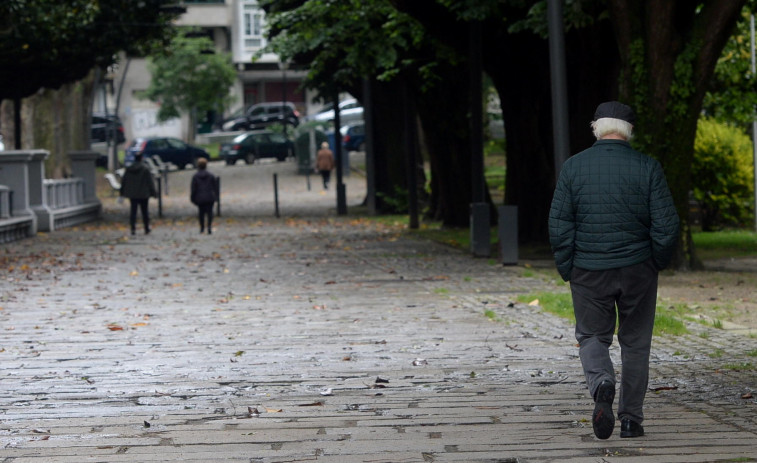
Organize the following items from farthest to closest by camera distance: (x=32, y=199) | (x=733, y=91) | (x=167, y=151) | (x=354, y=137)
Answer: (x=354, y=137)
(x=167, y=151)
(x=32, y=199)
(x=733, y=91)

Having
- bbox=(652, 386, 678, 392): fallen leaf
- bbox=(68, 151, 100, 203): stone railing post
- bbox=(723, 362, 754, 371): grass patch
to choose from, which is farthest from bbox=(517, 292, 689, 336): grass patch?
bbox=(68, 151, 100, 203): stone railing post

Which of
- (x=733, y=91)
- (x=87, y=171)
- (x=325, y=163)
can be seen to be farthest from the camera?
(x=325, y=163)

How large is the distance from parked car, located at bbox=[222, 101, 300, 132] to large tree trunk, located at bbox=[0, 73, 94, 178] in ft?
67.2

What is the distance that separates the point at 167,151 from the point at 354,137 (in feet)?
28.0

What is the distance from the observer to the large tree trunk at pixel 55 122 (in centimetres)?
4447

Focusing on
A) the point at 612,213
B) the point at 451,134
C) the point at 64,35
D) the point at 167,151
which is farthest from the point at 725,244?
the point at 167,151

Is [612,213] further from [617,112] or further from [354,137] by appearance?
[354,137]

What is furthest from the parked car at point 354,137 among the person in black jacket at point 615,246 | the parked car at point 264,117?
the person in black jacket at point 615,246

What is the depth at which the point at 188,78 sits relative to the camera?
2542 inches

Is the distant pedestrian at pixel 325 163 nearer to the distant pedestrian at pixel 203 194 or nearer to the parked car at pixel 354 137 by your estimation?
the parked car at pixel 354 137

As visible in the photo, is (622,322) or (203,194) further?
(203,194)

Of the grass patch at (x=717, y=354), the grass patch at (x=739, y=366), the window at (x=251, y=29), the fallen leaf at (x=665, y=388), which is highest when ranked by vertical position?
the window at (x=251, y=29)

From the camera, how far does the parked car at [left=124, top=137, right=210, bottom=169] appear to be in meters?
56.1

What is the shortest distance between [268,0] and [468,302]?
64.0 ft
